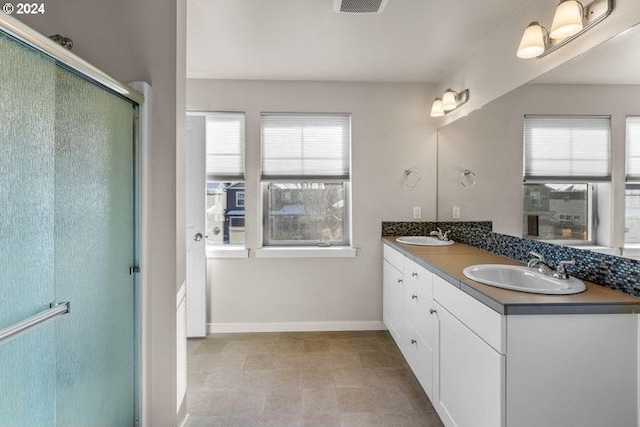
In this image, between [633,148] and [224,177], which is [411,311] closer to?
[633,148]

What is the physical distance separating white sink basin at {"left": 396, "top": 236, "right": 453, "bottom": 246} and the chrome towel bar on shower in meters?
2.27

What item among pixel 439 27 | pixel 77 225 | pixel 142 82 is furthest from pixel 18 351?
pixel 439 27

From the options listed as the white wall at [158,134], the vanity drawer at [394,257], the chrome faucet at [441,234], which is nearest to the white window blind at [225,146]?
the white wall at [158,134]

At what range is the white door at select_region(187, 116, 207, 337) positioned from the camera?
293 centimetres

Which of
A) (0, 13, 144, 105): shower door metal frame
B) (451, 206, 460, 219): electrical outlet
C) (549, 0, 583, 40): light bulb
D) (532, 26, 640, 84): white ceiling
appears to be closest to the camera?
(0, 13, 144, 105): shower door metal frame

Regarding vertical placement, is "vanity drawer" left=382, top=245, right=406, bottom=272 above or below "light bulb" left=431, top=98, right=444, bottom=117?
below

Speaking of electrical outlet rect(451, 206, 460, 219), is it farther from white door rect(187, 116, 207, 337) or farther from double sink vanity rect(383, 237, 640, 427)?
white door rect(187, 116, 207, 337)

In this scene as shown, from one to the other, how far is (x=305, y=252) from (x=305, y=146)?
1.00 m

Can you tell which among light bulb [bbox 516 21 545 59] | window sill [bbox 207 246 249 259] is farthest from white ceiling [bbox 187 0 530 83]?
window sill [bbox 207 246 249 259]

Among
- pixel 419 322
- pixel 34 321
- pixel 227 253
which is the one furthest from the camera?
pixel 227 253

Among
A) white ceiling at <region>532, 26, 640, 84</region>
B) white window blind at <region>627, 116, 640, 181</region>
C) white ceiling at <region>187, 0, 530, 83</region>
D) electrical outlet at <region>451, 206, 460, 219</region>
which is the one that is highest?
white ceiling at <region>187, 0, 530, 83</region>

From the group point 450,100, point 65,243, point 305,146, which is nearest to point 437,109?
point 450,100

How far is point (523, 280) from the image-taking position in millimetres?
1706

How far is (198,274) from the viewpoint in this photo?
299cm
